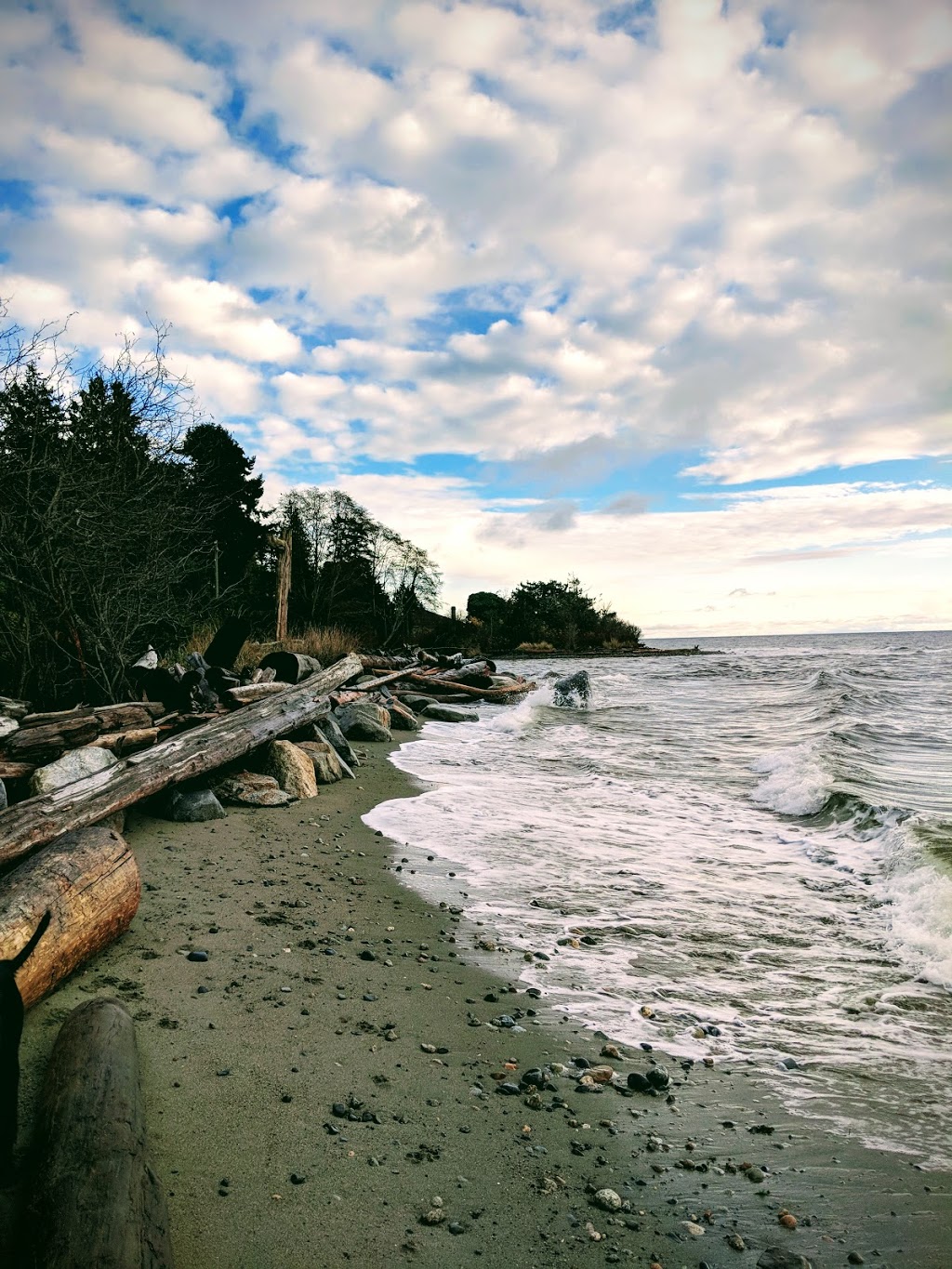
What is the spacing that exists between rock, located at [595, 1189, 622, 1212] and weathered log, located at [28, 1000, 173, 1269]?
126 cm

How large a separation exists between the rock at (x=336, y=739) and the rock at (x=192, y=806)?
9.45 ft

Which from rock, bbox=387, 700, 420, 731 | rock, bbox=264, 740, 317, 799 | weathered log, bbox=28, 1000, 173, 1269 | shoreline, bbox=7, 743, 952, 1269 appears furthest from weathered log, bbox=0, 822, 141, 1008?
rock, bbox=387, 700, 420, 731

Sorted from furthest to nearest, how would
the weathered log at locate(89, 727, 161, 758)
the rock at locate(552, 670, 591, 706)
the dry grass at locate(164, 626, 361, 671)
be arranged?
the rock at locate(552, 670, 591, 706), the dry grass at locate(164, 626, 361, 671), the weathered log at locate(89, 727, 161, 758)

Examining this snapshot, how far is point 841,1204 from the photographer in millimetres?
2277

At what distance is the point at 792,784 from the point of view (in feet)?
28.3

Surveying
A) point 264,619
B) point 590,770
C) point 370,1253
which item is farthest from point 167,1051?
point 264,619

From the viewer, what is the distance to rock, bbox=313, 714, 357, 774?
938 centimetres

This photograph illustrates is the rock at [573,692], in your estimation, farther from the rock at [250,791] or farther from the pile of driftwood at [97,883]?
the rock at [250,791]

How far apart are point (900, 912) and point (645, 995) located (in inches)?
90.8

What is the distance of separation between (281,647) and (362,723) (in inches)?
292


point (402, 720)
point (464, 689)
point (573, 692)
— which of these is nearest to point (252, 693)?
point (402, 720)

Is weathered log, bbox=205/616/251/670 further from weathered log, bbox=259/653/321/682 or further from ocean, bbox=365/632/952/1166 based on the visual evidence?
ocean, bbox=365/632/952/1166

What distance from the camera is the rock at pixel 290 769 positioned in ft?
24.1

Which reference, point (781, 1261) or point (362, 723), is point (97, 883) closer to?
point (781, 1261)
